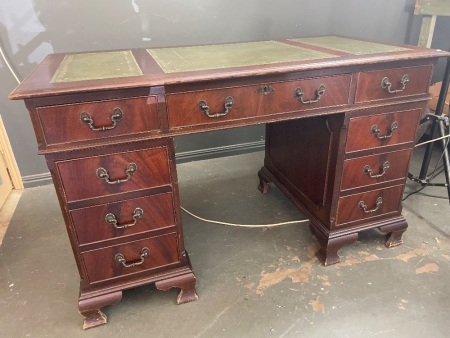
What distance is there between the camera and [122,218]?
3.84ft

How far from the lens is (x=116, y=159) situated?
1.07 meters

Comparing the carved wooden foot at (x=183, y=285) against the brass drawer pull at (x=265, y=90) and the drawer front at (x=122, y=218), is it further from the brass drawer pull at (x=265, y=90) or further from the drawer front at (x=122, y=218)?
the brass drawer pull at (x=265, y=90)

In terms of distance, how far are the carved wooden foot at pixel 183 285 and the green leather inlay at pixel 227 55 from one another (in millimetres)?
735

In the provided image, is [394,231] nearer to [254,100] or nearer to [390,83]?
[390,83]

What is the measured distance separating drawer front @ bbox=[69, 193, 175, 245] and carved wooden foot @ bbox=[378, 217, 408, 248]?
0.94 meters

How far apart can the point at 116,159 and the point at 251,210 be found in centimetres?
96

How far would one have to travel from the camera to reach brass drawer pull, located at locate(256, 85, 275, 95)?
112 centimetres

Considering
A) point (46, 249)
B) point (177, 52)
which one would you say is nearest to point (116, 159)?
point (177, 52)

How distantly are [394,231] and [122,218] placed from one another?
115 cm

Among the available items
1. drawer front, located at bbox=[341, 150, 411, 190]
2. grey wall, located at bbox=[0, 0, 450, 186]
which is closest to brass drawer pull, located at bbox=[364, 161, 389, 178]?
drawer front, located at bbox=[341, 150, 411, 190]

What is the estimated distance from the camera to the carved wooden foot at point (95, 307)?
4.00 ft

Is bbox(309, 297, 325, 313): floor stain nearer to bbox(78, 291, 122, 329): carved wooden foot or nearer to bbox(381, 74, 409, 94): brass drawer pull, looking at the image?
bbox(78, 291, 122, 329): carved wooden foot

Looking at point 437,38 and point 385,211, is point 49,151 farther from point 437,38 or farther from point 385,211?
point 437,38

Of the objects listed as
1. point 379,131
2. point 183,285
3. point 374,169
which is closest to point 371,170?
point 374,169
